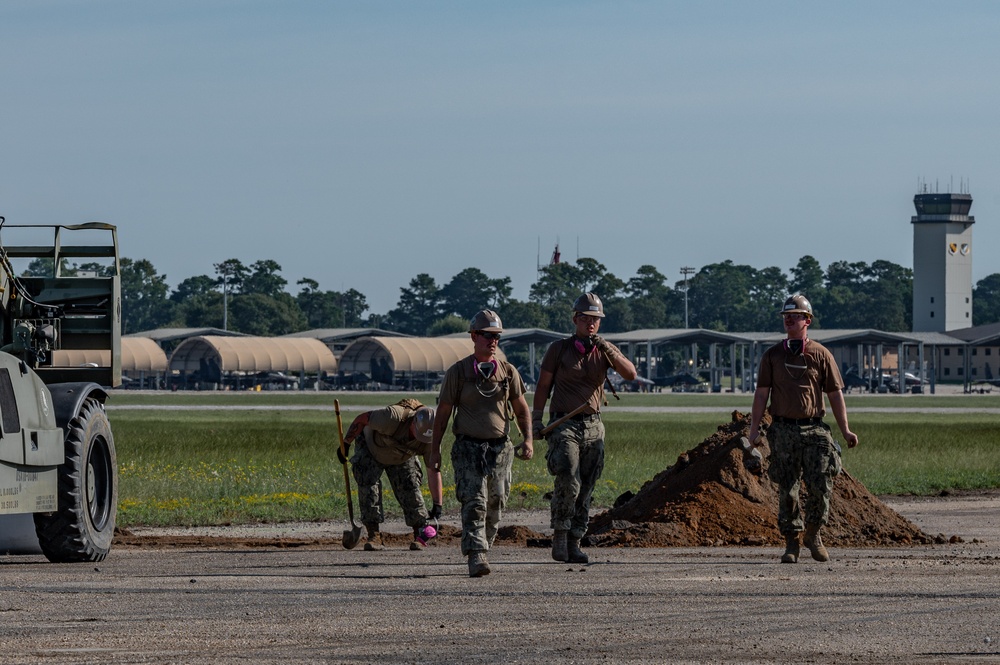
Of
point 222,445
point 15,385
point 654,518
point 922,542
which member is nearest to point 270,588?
point 15,385

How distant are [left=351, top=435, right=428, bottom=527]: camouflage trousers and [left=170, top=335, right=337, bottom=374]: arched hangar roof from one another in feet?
371

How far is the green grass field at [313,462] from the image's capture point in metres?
22.7

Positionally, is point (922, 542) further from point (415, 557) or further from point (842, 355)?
point (842, 355)

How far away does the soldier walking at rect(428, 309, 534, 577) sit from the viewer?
13469 millimetres

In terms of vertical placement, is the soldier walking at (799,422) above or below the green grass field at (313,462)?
above

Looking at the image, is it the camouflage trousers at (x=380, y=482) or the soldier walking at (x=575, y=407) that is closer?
the soldier walking at (x=575, y=407)

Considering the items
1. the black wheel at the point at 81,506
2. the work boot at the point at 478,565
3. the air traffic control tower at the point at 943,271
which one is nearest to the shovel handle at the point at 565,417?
the work boot at the point at 478,565

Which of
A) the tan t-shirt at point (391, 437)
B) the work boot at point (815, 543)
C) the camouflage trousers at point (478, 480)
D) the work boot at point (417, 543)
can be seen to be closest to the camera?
the camouflage trousers at point (478, 480)

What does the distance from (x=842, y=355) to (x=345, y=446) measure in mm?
160613

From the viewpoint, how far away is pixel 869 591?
1230 centimetres

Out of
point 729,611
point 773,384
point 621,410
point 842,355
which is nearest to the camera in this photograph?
point 729,611

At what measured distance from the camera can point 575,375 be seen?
561 inches

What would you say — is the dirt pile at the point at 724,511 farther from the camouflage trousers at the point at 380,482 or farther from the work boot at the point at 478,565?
the work boot at the point at 478,565

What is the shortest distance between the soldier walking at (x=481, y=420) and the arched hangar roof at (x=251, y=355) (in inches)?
4551
